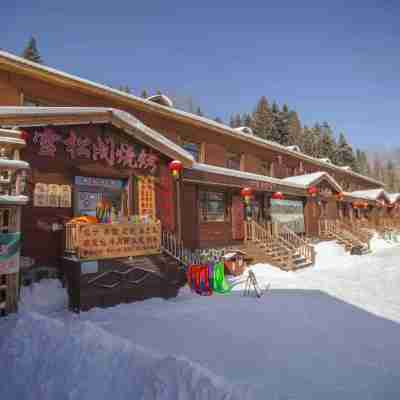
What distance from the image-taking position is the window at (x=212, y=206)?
13352 mm

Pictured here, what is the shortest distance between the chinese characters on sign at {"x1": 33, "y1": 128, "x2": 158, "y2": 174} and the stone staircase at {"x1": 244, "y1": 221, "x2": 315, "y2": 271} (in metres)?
6.10

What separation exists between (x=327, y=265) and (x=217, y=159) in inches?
309

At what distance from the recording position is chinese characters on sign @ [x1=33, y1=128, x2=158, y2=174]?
7.80 meters

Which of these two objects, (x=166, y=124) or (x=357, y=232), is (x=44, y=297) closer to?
(x=166, y=124)

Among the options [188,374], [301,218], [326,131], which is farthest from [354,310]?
[326,131]

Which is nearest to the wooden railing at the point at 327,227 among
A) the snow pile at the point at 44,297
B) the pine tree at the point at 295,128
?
the snow pile at the point at 44,297

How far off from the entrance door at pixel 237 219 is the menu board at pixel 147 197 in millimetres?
5593

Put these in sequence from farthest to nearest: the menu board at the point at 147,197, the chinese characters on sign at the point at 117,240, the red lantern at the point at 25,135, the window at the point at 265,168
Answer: the window at the point at 265,168 → the menu board at the point at 147,197 → the chinese characters on sign at the point at 117,240 → the red lantern at the point at 25,135

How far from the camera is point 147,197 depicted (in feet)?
32.0

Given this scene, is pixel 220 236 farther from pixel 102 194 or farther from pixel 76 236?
pixel 76 236

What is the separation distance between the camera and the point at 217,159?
1686cm

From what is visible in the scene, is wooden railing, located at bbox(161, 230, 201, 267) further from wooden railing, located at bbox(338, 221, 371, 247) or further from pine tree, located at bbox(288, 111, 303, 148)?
pine tree, located at bbox(288, 111, 303, 148)

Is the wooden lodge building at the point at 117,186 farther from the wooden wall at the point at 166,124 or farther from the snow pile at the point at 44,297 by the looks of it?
the snow pile at the point at 44,297

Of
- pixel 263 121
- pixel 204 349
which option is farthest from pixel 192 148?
pixel 263 121
